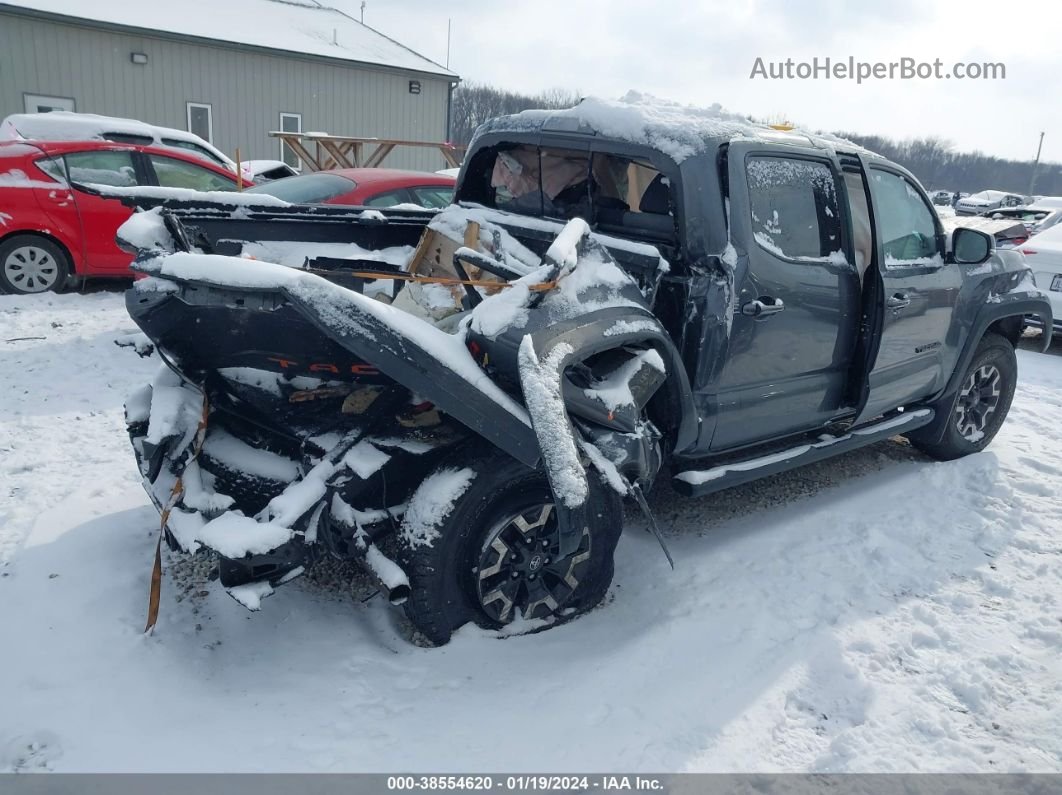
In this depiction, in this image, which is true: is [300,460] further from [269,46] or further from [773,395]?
[269,46]

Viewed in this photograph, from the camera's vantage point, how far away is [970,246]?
480 cm

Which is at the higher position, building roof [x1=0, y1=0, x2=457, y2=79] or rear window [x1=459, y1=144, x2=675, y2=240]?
building roof [x1=0, y1=0, x2=457, y2=79]

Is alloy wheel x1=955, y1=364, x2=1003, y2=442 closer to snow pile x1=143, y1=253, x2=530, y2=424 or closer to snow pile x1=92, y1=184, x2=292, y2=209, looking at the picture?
snow pile x1=143, y1=253, x2=530, y2=424

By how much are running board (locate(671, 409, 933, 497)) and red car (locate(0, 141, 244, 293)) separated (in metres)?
6.04

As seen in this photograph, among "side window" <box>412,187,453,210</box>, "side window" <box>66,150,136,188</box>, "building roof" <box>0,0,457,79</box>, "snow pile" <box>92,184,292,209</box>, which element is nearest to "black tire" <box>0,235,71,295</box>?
"side window" <box>66,150,136,188</box>

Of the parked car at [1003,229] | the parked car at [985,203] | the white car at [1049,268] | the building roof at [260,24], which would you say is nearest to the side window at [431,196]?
the parked car at [1003,229]

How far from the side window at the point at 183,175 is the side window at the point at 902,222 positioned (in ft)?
22.4

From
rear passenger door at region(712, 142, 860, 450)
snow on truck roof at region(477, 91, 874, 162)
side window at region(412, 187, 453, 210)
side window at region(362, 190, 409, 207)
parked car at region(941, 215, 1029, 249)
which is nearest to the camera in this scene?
snow on truck roof at region(477, 91, 874, 162)

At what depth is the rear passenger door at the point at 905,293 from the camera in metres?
4.29

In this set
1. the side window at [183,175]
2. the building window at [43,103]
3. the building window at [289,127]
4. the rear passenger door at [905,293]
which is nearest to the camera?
the rear passenger door at [905,293]

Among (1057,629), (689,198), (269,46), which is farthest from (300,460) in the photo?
(269,46)

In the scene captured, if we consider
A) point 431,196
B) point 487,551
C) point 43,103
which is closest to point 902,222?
point 487,551

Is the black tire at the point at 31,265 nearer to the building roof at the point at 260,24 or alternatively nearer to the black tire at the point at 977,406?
the black tire at the point at 977,406

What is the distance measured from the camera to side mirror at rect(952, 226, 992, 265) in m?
4.77
